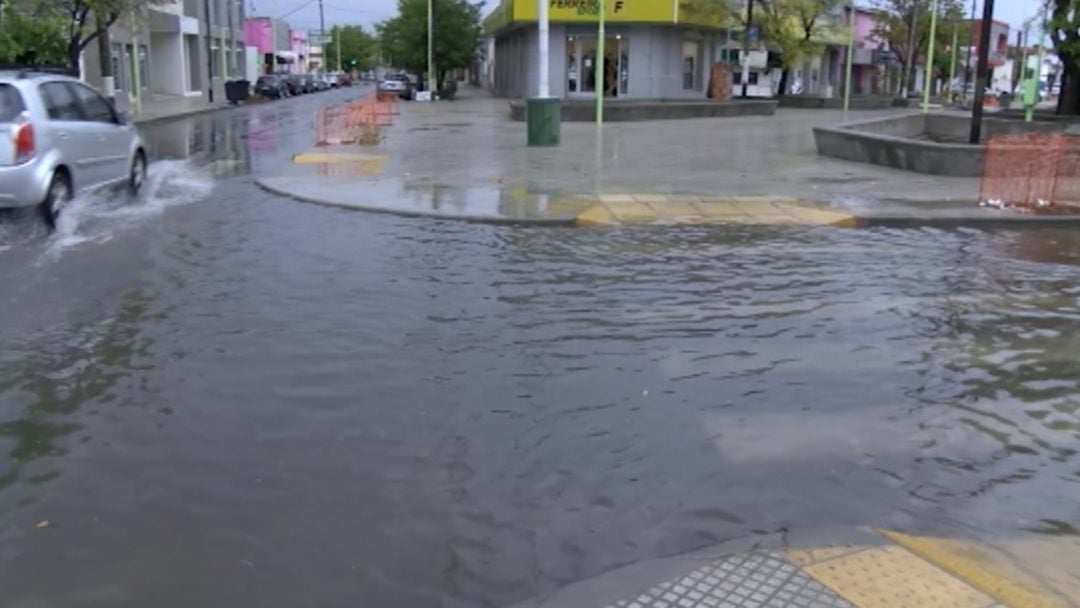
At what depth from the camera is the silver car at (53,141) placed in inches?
426

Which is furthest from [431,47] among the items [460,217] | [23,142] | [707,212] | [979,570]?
[979,570]

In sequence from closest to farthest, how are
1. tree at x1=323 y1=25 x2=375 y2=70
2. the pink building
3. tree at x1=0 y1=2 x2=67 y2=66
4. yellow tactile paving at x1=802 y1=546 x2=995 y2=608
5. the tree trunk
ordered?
1. yellow tactile paving at x1=802 y1=546 x2=995 y2=608
2. tree at x1=0 y1=2 x2=67 y2=66
3. the tree trunk
4. the pink building
5. tree at x1=323 y1=25 x2=375 y2=70

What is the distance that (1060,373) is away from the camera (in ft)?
22.3

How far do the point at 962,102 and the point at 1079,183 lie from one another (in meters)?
46.7

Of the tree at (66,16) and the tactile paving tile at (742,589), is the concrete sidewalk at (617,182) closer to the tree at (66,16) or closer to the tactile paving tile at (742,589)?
the tactile paving tile at (742,589)

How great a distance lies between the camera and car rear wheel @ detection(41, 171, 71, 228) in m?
11.3

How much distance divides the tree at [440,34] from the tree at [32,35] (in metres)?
31.7

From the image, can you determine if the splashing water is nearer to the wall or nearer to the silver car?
the silver car

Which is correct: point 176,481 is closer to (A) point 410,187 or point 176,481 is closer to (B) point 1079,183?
(A) point 410,187

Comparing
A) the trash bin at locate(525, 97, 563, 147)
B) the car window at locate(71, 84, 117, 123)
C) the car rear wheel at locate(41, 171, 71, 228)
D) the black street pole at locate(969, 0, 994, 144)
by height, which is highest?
the black street pole at locate(969, 0, 994, 144)

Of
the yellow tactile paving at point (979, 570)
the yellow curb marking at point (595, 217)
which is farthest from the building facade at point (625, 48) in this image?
the yellow tactile paving at point (979, 570)

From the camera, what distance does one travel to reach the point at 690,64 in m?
50.7

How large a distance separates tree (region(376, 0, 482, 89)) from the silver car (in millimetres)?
48196

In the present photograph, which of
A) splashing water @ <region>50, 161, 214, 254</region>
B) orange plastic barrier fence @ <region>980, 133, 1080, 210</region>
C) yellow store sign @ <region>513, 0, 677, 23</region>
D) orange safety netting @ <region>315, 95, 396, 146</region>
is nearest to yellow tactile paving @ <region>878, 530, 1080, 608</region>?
splashing water @ <region>50, 161, 214, 254</region>
